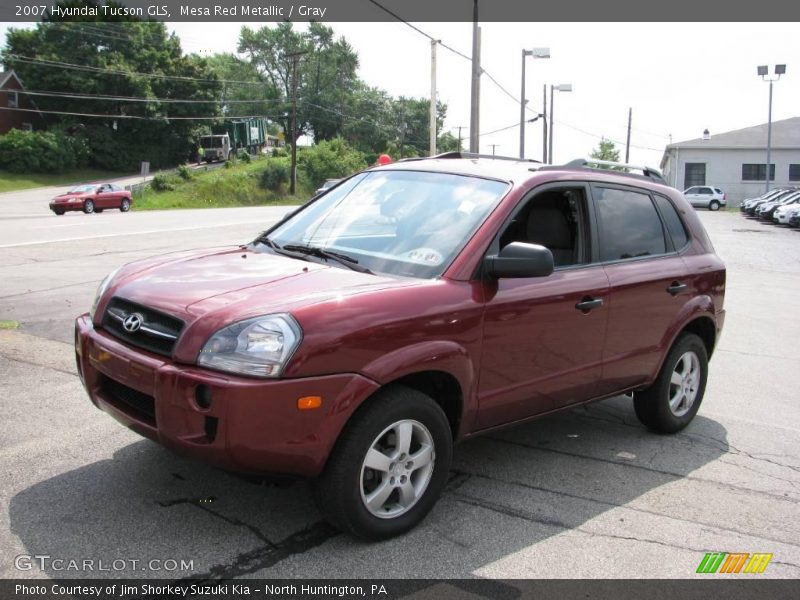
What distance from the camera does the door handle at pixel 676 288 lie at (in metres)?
5.04

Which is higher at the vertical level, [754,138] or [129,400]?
[754,138]

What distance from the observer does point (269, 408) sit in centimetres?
304

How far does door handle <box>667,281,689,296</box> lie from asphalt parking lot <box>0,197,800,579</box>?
105 centimetres

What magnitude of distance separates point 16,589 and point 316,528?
1.28 m

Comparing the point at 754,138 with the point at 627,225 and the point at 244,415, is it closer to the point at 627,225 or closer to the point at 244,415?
the point at 627,225

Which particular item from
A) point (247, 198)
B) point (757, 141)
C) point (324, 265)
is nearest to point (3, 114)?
point (247, 198)

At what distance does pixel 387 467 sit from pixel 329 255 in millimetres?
1263

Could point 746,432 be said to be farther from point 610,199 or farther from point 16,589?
point 16,589

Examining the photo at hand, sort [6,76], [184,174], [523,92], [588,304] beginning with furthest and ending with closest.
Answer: [6,76]
[184,174]
[523,92]
[588,304]

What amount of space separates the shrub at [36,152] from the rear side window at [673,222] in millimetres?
60662

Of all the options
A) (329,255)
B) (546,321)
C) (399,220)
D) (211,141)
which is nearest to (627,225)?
(546,321)

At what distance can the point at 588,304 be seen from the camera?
4.38 metres

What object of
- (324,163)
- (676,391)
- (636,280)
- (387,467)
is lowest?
(676,391)

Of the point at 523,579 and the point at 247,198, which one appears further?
the point at 247,198
